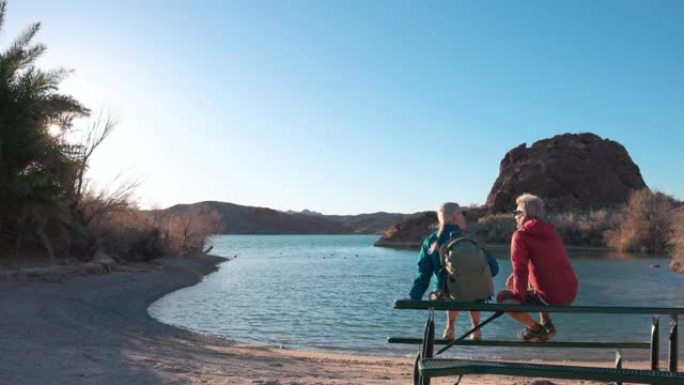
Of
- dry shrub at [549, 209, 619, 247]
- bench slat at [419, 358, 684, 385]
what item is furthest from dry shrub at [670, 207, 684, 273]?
bench slat at [419, 358, 684, 385]

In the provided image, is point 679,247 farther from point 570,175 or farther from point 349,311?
point 570,175

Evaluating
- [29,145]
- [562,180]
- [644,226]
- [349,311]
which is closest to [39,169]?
[29,145]

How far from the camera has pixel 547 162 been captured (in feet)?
355

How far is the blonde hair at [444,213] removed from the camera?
6539mm

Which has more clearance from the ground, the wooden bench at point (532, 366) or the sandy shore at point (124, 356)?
the wooden bench at point (532, 366)

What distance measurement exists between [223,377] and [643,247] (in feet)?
207

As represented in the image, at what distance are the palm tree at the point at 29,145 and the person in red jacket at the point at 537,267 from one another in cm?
1742

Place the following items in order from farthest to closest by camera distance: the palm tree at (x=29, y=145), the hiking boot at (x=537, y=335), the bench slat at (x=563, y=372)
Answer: the palm tree at (x=29, y=145)
the hiking boot at (x=537, y=335)
the bench slat at (x=563, y=372)

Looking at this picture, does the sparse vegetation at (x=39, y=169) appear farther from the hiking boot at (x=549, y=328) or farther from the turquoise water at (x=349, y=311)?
the hiking boot at (x=549, y=328)

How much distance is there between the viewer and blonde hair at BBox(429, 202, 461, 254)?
654cm

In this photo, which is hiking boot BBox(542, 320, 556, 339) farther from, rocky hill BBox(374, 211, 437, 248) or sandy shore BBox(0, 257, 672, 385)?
rocky hill BBox(374, 211, 437, 248)

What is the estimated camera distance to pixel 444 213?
6.68m

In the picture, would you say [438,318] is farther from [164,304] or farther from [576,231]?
[576,231]

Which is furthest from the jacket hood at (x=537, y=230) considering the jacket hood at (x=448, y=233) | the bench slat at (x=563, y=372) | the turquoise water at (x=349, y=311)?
the turquoise water at (x=349, y=311)
